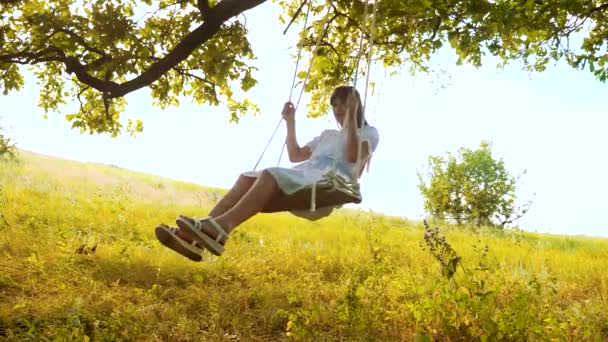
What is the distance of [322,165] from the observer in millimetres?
4430

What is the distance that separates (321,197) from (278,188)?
1.12ft

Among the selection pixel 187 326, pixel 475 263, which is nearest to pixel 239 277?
pixel 187 326

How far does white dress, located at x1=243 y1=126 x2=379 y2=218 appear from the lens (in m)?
3.84

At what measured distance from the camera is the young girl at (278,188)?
358cm

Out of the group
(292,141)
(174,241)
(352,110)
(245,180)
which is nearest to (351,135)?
(352,110)

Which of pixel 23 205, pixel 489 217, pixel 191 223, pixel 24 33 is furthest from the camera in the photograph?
pixel 489 217

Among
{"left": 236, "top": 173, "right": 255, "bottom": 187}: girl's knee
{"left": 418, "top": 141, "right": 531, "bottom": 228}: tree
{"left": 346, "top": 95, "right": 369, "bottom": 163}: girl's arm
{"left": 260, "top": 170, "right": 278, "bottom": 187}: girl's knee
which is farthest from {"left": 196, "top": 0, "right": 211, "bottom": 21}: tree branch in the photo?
{"left": 418, "top": 141, "right": 531, "bottom": 228}: tree

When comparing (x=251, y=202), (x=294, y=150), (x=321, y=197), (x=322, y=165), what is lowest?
(x=251, y=202)

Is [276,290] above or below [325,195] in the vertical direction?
below

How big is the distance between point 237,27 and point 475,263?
15.0 ft

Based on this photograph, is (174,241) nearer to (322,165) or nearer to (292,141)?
(322,165)

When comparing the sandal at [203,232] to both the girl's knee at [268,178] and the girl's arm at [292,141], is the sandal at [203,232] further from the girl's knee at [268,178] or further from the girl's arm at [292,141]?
the girl's arm at [292,141]

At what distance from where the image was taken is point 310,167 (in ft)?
14.5

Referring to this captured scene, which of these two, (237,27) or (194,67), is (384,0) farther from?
(194,67)
